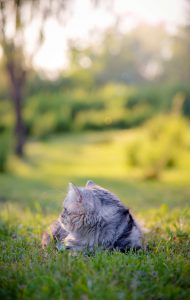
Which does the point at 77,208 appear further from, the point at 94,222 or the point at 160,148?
the point at 160,148

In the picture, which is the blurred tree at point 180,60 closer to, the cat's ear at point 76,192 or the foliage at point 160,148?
the foliage at point 160,148

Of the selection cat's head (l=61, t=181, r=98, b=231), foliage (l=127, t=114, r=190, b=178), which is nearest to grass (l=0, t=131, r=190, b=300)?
cat's head (l=61, t=181, r=98, b=231)

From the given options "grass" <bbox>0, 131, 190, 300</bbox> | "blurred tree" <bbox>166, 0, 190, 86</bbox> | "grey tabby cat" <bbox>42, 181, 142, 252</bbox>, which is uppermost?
"blurred tree" <bbox>166, 0, 190, 86</bbox>

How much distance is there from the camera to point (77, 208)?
3.89 meters

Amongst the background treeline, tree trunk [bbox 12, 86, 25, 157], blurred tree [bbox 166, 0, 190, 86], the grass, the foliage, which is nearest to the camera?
the grass

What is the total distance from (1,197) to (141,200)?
10.0 feet

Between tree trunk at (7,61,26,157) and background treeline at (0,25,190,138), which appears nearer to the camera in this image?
tree trunk at (7,61,26,157)

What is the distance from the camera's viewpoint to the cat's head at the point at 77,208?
3873 millimetres

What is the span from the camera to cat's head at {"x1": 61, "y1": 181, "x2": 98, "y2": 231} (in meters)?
3.87

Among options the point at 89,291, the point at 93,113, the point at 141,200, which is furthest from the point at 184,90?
the point at 89,291

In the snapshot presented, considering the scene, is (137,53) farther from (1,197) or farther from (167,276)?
Result: (167,276)

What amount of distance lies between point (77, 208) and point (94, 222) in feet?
0.64

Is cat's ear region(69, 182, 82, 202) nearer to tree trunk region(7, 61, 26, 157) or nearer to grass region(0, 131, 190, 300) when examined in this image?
grass region(0, 131, 190, 300)

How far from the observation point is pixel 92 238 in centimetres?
393
